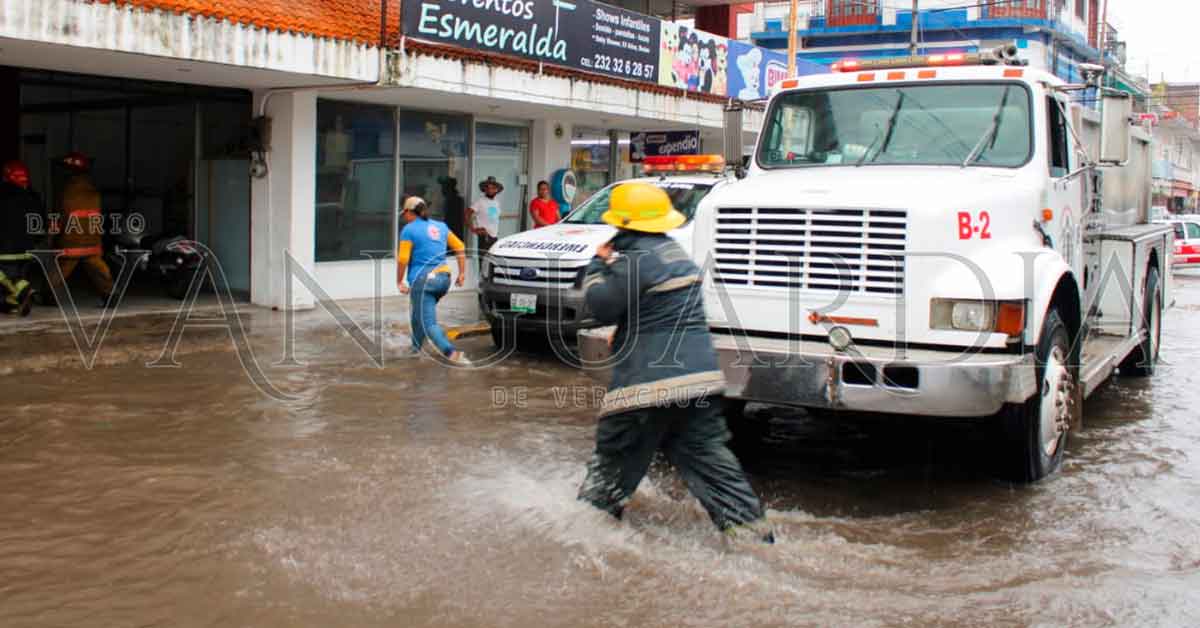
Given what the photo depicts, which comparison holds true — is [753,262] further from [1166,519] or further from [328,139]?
[328,139]

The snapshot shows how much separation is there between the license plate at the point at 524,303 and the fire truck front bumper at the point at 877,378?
4.52 metres

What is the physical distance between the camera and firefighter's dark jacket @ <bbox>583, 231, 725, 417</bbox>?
527 cm

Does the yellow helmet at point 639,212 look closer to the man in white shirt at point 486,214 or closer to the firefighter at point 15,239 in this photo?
the firefighter at point 15,239

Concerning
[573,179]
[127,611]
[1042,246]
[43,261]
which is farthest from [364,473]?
[573,179]

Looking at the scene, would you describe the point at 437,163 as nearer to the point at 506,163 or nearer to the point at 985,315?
the point at 506,163

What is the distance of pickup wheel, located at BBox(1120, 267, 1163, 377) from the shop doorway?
10861 millimetres

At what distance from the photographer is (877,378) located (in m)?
6.00

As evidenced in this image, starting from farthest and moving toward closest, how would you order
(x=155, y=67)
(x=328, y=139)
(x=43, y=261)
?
1. (x=328, y=139)
2. (x=43, y=261)
3. (x=155, y=67)

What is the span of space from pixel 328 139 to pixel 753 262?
9951 millimetres

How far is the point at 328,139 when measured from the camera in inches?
597

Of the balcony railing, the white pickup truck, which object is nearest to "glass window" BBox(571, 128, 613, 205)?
the white pickup truck

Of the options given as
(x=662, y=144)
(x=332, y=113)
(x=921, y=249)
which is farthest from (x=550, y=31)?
(x=921, y=249)

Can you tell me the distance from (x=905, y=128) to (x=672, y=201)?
4.74 metres

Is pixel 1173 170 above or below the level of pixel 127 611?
above
